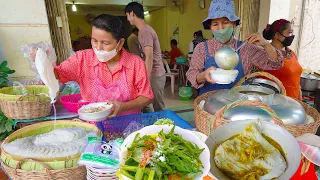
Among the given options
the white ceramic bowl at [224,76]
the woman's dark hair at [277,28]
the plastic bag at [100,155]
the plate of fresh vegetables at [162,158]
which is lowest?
the plastic bag at [100,155]

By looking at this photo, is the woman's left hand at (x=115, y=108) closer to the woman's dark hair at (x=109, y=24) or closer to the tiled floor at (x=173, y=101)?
the woman's dark hair at (x=109, y=24)

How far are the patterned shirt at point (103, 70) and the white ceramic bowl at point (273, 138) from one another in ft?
2.94

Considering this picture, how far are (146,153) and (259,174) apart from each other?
0.42 m

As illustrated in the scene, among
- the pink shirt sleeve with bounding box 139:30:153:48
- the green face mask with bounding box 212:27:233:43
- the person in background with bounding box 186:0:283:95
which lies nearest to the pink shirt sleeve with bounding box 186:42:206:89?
the person in background with bounding box 186:0:283:95

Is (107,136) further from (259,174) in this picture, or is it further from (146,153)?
(259,174)

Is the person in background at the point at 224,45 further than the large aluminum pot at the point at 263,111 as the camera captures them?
Yes

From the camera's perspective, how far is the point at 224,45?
5.73 ft

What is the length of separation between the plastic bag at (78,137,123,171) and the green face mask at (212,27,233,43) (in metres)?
1.14

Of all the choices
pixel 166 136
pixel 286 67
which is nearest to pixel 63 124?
pixel 166 136

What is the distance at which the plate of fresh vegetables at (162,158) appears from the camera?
701 millimetres

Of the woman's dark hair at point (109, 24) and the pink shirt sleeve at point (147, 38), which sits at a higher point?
the woman's dark hair at point (109, 24)

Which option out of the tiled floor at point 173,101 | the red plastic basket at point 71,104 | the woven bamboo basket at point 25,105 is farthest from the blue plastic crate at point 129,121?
the tiled floor at point 173,101

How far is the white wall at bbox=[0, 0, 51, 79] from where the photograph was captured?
2.69 metres

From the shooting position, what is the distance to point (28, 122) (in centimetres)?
218
